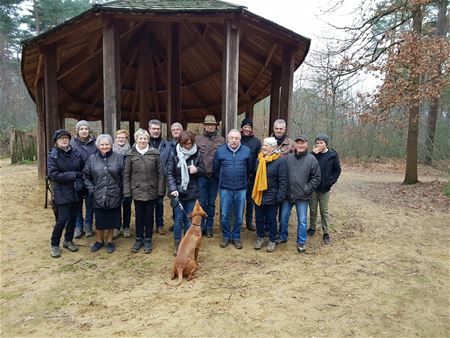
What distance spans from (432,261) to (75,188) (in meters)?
4.96

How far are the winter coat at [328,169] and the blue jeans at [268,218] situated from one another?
879mm

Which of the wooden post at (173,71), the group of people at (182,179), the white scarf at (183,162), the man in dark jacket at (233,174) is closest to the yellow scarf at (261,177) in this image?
the group of people at (182,179)

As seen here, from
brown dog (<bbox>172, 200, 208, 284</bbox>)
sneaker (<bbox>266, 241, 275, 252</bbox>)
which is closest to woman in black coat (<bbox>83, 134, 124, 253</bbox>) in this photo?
brown dog (<bbox>172, 200, 208, 284</bbox>)

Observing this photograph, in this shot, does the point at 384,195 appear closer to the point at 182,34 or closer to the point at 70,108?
the point at 182,34

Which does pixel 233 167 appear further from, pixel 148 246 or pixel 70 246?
pixel 70 246

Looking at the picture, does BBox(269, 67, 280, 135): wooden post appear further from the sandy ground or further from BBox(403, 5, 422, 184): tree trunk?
BBox(403, 5, 422, 184): tree trunk

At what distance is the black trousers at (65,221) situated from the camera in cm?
429

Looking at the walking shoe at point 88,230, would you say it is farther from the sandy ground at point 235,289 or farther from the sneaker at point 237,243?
the sneaker at point 237,243

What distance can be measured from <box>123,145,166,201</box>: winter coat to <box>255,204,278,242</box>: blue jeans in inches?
58.8

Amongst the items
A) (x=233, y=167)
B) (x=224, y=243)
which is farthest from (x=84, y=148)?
(x=224, y=243)

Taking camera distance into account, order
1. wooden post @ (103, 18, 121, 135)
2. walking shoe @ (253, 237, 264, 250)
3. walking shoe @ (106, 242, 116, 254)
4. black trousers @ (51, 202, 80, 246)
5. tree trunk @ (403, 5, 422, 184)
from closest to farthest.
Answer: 1. black trousers @ (51, 202, 80, 246)
2. walking shoe @ (106, 242, 116, 254)
3. walking shoe @ (253, 237, 264, 250)
4. wooden post @ (103, 18, 121, 135)
5. tree trunk @ (403, 5, 422, 184)

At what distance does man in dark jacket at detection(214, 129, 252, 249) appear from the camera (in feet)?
15.2

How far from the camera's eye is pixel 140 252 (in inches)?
179

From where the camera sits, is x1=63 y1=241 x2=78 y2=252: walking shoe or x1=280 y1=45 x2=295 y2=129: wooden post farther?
x1=280 y1=45 x2=295 y2=129: wooden post
